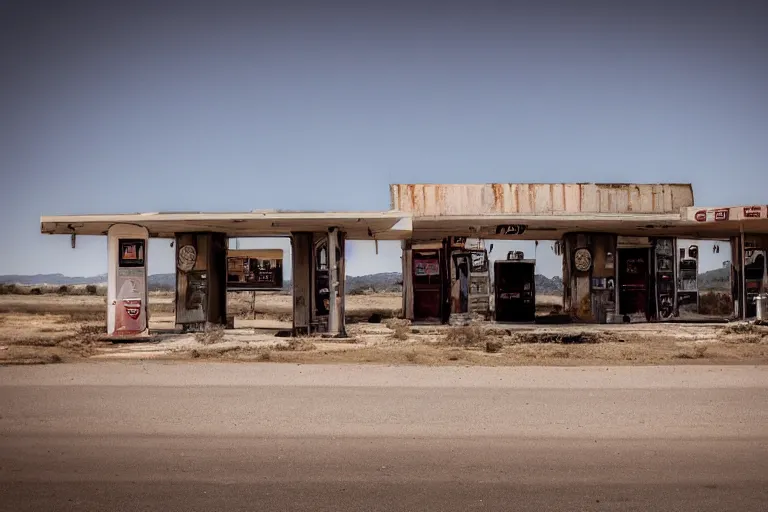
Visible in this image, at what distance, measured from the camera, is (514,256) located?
2530 cm

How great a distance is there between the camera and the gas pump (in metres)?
18.4

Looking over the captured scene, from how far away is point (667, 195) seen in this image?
26000mm

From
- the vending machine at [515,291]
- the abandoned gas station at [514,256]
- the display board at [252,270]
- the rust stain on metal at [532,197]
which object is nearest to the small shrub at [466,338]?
the abandoned gas station at [514,256]

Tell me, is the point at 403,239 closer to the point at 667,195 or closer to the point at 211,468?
the point at 667,195

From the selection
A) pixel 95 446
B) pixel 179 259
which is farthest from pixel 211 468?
pixel 179 259

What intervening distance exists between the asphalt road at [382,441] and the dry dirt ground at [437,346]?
2710 mm

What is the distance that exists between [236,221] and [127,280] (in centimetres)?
328

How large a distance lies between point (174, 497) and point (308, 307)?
14.6 meters

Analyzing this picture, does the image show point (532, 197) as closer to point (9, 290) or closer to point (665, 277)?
point (665, 277)

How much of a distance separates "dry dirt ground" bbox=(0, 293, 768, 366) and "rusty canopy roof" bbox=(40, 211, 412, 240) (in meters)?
3.04

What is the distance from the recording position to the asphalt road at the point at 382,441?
19.0ft

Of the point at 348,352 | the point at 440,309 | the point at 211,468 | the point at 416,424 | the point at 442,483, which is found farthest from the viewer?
the point at 440,309

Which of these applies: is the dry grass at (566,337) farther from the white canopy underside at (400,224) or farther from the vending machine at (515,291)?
the vending machine at (515,291)

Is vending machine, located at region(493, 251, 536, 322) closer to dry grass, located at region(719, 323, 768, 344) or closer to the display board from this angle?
dry grass, located at region(719, 323, 768, 344)
